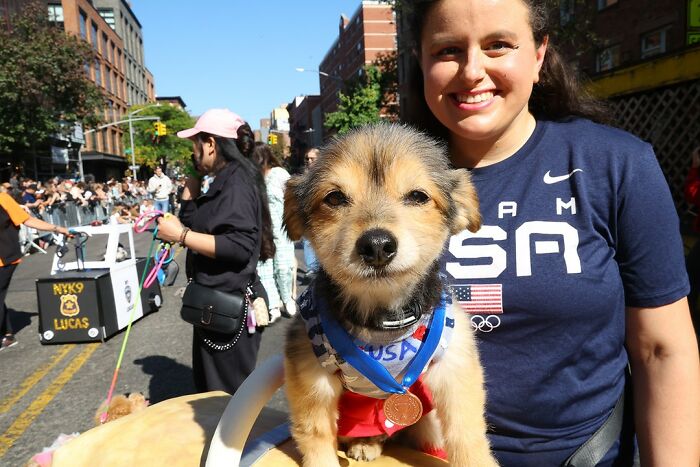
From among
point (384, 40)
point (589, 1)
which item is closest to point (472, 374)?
point (589, 1)

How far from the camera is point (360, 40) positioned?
8150cm

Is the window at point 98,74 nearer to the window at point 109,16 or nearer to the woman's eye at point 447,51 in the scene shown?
the window at point 109,16

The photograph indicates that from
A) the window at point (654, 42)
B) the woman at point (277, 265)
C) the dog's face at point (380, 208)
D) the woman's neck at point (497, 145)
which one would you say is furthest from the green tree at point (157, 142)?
the woman's neck at point (497, 145)

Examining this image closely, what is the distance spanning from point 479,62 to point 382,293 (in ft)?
2.90

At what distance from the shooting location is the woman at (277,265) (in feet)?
22.6

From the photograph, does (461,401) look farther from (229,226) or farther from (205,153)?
(205,153)

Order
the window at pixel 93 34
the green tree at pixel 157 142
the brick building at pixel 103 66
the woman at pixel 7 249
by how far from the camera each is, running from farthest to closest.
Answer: the green tree at pixel 157 142 → the window at pixel 93 34 → the brick building at pixel 103 66 → the woman at pixel 7 249

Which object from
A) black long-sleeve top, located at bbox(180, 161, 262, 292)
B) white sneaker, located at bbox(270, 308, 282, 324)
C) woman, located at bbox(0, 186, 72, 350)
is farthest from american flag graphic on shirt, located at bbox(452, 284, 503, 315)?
woman, located at bbox(0, 186, 72, 350)

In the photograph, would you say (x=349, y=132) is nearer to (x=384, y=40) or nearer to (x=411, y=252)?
(x=411, y=252)

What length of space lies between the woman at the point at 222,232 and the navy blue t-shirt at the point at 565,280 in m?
2.42

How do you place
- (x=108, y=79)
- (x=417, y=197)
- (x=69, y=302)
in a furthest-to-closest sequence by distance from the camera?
(x=108, y=79)
(x=69, y=302)
(x=417, y=197)

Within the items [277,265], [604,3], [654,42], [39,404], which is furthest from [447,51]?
[604,3]

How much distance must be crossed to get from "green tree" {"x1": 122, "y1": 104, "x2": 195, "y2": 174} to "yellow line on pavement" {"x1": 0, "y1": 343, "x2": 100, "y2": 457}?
73109 millimetres

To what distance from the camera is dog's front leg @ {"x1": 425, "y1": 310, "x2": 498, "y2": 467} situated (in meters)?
1.58
